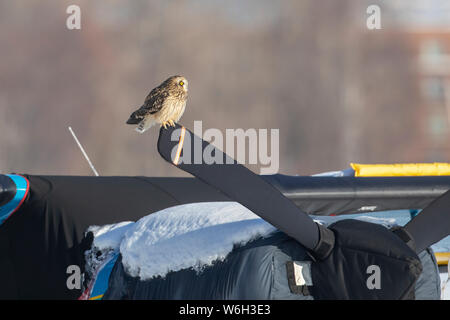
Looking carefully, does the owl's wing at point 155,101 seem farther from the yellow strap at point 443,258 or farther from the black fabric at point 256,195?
the yellow strap at point 443,258

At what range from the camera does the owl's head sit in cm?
321


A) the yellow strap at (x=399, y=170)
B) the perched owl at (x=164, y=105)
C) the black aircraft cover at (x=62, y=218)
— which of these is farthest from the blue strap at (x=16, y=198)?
the yellow strap at (x=399, y=170)

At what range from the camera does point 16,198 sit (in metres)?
4.17

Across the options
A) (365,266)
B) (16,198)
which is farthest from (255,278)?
(16,198)

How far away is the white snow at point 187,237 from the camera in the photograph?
2.95 m

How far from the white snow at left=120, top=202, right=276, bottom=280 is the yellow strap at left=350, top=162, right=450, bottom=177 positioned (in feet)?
8.56

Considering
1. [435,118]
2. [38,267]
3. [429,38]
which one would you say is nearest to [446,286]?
[38,267]

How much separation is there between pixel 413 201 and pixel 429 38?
47351 mm

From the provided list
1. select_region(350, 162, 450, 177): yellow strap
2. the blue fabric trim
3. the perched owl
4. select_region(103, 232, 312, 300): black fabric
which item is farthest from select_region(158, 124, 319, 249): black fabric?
select_region(350, 162, 450, 177): yellow strap

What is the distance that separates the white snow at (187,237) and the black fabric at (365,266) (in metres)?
0.31

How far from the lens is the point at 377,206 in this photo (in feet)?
17.4

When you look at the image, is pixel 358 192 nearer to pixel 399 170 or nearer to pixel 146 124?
pixel 399 170

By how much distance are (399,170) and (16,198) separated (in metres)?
3.25
